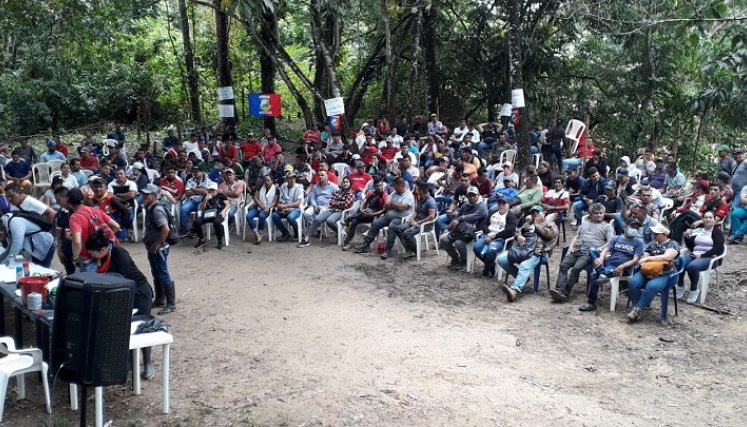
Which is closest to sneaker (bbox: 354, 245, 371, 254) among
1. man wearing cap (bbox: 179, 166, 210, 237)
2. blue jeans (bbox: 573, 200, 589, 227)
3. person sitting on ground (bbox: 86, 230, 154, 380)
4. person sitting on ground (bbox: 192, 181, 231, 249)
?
person sitting on ground (bbox: 192, 181, 231, 249)

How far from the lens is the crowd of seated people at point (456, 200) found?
27.1 feet

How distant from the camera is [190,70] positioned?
2052cm

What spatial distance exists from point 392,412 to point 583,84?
13985 millimetres

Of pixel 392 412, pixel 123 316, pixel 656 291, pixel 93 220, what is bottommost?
pixel 392 412

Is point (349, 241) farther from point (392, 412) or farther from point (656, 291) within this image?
point (392, 412)

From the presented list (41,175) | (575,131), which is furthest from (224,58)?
(575,131)

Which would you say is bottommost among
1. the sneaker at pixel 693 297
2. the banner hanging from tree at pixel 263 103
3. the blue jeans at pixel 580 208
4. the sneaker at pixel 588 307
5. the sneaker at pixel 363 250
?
the sneaker at pixel 588 307

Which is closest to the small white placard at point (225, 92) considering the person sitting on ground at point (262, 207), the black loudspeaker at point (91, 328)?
the person sitting on ground at point (262, 207)

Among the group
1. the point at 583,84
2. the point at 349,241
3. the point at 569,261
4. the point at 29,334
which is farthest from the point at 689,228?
the point at 583,84

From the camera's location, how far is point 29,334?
22.7 feet

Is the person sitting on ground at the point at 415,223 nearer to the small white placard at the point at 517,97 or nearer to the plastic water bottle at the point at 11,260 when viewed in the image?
the small white placard at the point at 517,97

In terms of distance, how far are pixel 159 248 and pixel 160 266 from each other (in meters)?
0.33

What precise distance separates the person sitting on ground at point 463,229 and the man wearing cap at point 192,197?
420cm

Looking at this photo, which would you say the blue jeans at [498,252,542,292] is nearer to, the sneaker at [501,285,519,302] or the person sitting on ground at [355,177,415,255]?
the sneaker at [501,285,519,302]
